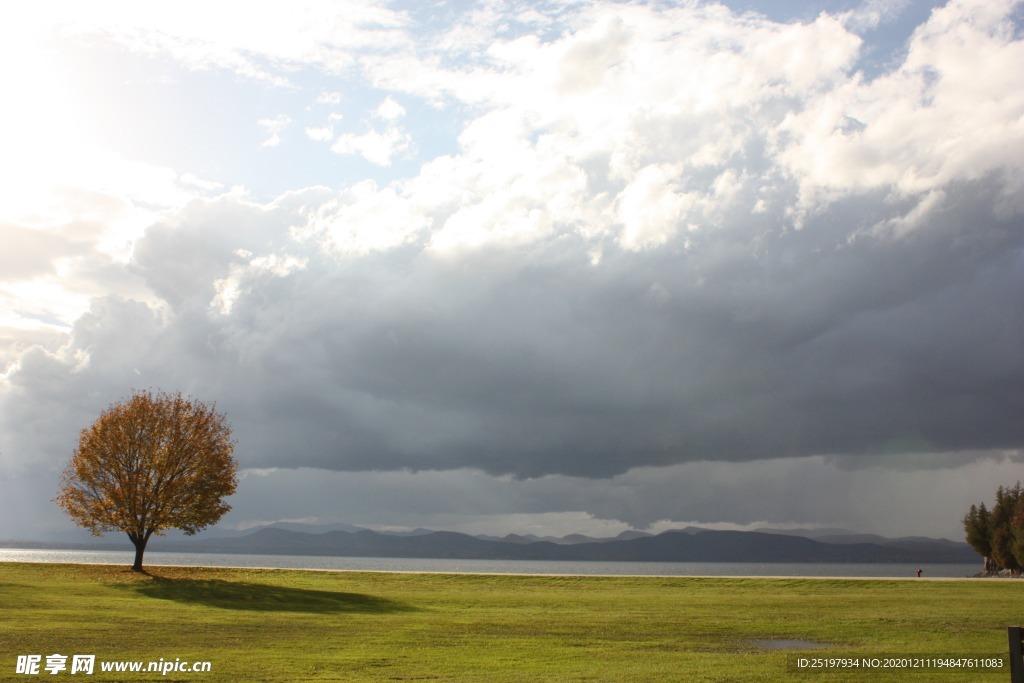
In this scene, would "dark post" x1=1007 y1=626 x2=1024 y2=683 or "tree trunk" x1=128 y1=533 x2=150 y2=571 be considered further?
"tree trunk" x1=128 y1=533 x2=150 y2=571

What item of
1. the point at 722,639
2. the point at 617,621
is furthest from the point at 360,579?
the point at 722,639

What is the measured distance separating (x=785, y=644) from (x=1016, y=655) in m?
16.5

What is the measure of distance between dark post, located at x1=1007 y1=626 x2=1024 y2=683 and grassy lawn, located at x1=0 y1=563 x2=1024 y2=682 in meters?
8.13

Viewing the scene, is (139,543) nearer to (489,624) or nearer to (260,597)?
(260,597)

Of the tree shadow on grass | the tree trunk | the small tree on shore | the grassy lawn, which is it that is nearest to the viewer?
A: the grassy lawn

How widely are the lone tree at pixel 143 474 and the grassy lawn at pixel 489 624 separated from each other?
6.18m

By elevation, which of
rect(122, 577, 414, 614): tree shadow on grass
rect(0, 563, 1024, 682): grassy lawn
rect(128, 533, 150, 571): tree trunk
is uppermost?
rect(128, 533, 150, 571): tree trunk

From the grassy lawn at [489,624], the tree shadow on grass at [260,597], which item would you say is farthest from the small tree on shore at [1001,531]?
the tree shadow on grass at [260,597]

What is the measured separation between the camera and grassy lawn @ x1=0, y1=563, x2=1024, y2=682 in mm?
22953

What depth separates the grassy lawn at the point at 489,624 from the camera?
23.0 meters

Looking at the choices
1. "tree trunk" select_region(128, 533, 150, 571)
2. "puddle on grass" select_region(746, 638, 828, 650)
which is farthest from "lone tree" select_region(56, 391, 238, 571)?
"puddle on grass" select_region(746, 638, 828, 650)

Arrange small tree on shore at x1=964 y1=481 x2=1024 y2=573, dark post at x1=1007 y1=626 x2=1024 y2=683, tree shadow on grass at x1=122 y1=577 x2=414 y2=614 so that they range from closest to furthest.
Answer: dark post at x1=1007 y1=626 x2=1024 y2=683 < tree shadow on grass at x1=122 y1=577 x2=414 y2=614 < small tree on shore at x1=964 y1=481 x2=1024 y2=573

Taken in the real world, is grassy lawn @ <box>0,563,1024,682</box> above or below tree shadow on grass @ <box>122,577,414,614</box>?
above

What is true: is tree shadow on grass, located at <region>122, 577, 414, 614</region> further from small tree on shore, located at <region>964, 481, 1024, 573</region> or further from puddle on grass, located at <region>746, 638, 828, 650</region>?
small tree on shore, located at <region>964, 481, 1024, 573</region>
